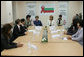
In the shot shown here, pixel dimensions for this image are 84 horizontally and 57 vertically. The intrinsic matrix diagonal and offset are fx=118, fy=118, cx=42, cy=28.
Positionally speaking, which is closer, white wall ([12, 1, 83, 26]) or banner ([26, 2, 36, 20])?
white wall ([12, 1, 83, 26])

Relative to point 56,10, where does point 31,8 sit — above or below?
above

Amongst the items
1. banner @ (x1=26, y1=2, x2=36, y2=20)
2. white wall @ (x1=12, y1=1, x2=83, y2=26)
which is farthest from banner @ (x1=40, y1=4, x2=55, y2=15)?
banner @ (x1=26, y1=2, x2=36, y2=20)

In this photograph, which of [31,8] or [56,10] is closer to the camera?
[56,10]

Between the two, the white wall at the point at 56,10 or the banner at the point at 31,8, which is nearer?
the white wall at the point at 56,10

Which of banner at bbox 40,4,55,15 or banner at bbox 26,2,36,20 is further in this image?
banner at bbox 26,2,36,20

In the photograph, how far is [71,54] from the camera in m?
1.77

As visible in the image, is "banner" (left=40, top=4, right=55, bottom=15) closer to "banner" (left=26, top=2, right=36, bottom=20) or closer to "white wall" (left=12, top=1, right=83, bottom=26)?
"white wall" (left=12, top=1, right=83, bottom=26)

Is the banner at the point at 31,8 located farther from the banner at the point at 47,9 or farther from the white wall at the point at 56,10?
the banner at the point at 47,9

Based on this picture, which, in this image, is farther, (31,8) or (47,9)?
(31,8)

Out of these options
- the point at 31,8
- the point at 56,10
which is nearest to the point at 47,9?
the point at 56,10

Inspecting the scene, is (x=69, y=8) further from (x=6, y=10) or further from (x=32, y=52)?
(x=32, y=52)

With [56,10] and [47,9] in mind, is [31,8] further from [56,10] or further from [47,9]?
[56,10]

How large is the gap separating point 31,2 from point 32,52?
5892 mm

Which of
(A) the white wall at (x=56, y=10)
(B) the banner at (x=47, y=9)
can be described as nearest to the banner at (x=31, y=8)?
(A) the white wall at (x=56, y=10)
